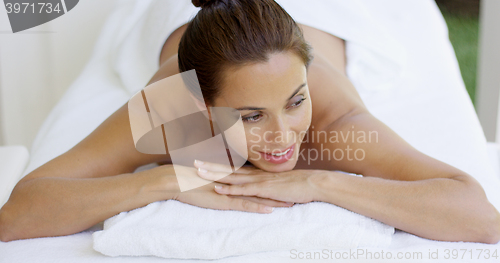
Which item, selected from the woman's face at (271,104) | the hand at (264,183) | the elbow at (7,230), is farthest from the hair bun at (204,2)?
the elbow at (7,230)

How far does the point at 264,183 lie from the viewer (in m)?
1.14

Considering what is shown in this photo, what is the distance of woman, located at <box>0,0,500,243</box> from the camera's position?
107cm

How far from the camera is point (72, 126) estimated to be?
1609mm

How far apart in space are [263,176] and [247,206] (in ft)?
0.38

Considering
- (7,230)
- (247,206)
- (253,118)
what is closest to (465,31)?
(253,118)

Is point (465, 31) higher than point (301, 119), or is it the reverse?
point (301, 119)

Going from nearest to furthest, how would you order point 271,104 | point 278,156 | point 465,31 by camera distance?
point 271,104 < point 278,156 < point 465,31

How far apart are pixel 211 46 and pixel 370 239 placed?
56 centimetres

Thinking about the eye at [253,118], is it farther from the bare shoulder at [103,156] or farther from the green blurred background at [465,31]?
the green blurred background at [465,31]

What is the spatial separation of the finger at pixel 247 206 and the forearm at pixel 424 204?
126 mm

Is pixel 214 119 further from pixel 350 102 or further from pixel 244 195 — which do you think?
pixel 350 102

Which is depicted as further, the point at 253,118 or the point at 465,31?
the point at 465,31

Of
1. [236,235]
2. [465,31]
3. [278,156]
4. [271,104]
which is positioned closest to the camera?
[236,235]

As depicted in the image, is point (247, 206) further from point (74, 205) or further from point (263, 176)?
point (74, 205)
